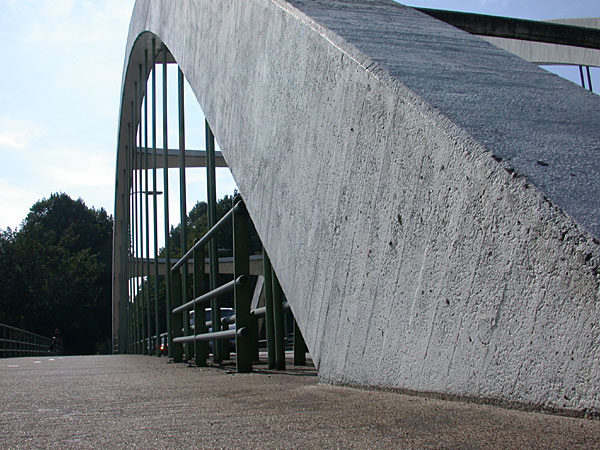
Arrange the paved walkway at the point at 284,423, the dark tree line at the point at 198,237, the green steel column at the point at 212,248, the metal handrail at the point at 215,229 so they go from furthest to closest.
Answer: the dark tree line at the point at 198,237
the green steel column at the point at 212,248
the metal handrail at the point at 215,229
the paved walkway at the point at 284,423

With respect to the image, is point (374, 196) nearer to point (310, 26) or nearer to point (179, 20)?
point (310, 26)

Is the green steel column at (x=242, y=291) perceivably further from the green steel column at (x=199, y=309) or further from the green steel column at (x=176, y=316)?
the green steel column at (x=176, y=316)

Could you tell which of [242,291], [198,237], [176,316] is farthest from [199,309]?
[198,237]

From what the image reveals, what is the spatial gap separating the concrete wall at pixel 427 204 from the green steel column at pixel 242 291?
51 centimetres

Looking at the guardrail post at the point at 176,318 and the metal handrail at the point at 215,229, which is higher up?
the metal handrail at the point at 215,229

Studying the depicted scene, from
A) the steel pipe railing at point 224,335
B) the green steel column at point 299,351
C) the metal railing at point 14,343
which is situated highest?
the steel pipe railing at point 224,335

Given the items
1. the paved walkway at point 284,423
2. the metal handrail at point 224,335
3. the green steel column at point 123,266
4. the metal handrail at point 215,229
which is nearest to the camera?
the paved walkway at point 284,423

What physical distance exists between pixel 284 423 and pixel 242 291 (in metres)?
1.89

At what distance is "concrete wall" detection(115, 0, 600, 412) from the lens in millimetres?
1290

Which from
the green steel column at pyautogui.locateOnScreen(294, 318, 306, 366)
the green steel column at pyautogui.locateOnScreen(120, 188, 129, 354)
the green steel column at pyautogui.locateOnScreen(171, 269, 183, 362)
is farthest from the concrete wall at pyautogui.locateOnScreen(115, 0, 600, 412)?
the green steel column at pyautogui.locateOnScreen(120, 188, 129, 354)

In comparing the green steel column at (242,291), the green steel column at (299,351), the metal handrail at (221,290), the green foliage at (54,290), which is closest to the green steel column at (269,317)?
the green steel column at (242,291)

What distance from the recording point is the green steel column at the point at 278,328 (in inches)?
145

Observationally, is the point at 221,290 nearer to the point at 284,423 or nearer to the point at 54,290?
the point at 284,423

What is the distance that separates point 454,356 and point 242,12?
2.33 meters
